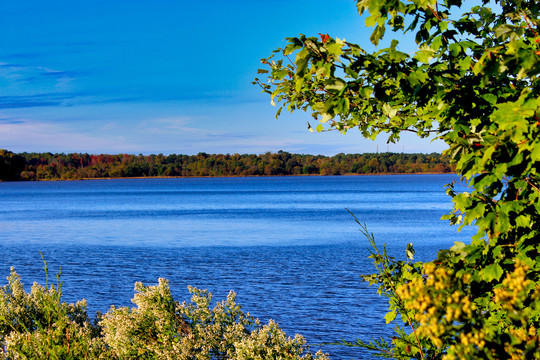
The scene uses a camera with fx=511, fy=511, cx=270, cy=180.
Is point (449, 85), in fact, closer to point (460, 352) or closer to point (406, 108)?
point (406, 108)

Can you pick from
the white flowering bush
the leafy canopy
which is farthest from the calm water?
the leafy canopy

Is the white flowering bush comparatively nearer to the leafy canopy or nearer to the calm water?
the leafy canopy

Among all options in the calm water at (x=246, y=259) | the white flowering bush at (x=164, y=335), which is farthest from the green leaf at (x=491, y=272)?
the calm water at (x=246, y=259)

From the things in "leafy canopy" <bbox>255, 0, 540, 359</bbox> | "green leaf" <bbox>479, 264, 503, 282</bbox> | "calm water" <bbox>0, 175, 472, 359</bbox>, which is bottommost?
"calm water" <bbox>0, 175, 472, 359</bbox>

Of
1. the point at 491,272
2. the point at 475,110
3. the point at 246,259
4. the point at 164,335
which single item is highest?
the point at 475,110

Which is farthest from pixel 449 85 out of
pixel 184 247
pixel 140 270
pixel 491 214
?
pixel 184 247

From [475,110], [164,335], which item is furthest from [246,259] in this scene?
[475,110]

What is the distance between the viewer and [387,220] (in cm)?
5631

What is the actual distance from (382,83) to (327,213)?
6383cm

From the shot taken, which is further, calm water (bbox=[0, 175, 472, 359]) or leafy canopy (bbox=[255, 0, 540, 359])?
calm water (bbox=[0, 175, 472, 359])

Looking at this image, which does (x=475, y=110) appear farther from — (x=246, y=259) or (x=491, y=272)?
(x=246, y=259)

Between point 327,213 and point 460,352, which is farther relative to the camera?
point 327,213

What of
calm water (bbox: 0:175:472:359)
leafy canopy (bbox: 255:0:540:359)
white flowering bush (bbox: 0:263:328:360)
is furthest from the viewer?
calm water (bbox: 0:175:472:359)

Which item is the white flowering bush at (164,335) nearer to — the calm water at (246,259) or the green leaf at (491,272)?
Result: the green leaf at (491,272)
